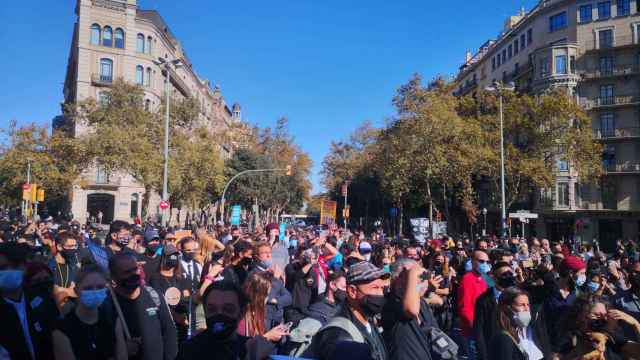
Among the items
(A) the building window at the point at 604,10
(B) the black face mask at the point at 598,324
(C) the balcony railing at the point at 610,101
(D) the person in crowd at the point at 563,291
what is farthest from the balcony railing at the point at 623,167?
(B) the black face mask at the point at 598,324

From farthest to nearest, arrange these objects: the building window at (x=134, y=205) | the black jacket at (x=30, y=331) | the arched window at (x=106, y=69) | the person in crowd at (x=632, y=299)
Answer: the arched window at (x=106, y=69)
the building window at (x=134, y=205)
the person in crowd at (x=632, y=299)
the black jacket at (x=30, y=331)

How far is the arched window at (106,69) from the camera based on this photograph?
153ft

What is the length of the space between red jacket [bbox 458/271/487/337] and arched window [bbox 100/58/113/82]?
1830 inches

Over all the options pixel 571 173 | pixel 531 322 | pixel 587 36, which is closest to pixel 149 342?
pixel 531 322

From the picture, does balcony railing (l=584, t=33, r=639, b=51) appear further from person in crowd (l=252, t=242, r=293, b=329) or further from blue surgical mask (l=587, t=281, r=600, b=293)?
person in crowd (l=252, t=242, r=293, b=329)

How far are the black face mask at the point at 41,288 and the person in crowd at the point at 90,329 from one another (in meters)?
0.66

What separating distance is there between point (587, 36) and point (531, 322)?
47760 millimetres

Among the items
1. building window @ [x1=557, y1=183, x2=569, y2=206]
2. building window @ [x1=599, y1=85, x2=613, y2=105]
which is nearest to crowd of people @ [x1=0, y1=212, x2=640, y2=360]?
building window @ [x1=557, y1=183, x2=569, y2=206]

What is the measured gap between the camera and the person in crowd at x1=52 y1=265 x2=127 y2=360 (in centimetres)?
315

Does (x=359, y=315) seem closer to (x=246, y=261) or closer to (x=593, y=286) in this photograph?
(x=246, y=261)

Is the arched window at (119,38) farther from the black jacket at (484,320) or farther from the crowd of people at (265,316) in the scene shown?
the black jacket at (484,320)

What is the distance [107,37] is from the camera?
4650 centimetres

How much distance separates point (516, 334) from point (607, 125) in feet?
156

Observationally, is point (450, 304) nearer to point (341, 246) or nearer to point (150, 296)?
point (341, 246)
